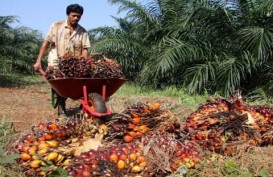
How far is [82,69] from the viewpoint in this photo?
493 cm

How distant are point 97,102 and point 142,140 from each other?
146cm

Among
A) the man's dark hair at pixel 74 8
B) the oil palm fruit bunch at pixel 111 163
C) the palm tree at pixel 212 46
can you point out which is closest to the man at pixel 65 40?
the man's dark hair at pixel 74 8

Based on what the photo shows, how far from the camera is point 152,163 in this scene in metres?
3.16

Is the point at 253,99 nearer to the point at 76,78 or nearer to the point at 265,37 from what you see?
the point at 265,37

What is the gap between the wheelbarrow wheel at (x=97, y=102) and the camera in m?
4.72

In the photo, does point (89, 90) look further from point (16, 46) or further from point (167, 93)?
point (16, 46)

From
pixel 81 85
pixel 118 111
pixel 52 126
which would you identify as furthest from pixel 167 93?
pixel 52 126

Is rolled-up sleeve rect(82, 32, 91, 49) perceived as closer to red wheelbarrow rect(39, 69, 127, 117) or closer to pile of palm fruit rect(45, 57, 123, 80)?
pile of palm fruit rect(45, 57, 123, 80)

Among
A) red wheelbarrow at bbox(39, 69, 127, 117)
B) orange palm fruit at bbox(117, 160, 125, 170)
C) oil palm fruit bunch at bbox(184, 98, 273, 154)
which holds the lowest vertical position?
orange palm fruit at bbox(117, 160, 125, 170)

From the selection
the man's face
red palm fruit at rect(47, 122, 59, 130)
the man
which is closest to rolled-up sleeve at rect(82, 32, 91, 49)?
the man

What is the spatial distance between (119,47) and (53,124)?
28.1ft

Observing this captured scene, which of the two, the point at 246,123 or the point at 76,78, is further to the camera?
the point at 76,78

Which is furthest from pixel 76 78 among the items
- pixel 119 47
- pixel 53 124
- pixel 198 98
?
pixel 119 47

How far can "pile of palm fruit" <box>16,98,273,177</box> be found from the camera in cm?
309
